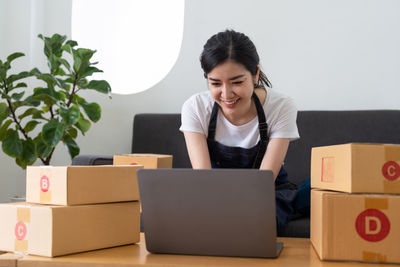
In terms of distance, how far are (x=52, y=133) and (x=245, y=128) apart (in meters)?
1.18

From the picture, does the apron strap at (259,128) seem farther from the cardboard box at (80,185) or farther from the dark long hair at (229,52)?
the cardboard box at (80,185)

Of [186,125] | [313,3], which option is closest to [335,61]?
[313,3]

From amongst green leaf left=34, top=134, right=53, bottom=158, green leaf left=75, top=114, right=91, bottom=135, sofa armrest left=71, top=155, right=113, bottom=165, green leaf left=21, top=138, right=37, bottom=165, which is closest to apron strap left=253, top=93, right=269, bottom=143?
sofa armrest left=71, top=155, right=113, bottom=165

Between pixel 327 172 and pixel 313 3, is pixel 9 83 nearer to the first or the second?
pixel 313 3

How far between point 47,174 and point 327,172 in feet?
2.19

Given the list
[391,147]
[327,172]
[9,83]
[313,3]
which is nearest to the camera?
[391,147]

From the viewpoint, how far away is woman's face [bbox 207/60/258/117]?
1.59 meters

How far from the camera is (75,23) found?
10.6 feet

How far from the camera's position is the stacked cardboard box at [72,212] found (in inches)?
43.5

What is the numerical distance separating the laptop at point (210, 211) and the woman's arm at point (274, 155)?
65 cm

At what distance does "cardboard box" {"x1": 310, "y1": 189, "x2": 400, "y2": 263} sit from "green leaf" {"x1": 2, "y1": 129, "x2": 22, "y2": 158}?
2027mm

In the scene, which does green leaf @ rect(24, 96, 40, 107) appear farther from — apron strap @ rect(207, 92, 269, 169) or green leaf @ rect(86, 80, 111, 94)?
apron strap @ rect(207, 92, 269, 169)

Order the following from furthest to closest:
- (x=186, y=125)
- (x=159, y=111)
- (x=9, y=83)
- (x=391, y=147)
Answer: (x=159, y=111) → (x=9, y=83) → (x=186, y=125) → (x=391, y=147)

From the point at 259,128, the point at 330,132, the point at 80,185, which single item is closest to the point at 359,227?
the point at 80,185
